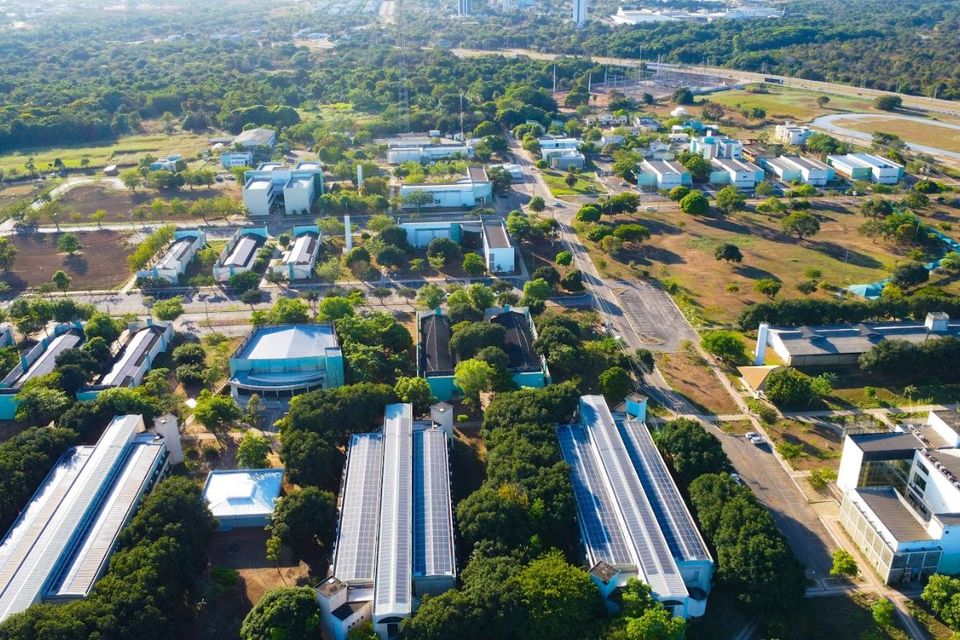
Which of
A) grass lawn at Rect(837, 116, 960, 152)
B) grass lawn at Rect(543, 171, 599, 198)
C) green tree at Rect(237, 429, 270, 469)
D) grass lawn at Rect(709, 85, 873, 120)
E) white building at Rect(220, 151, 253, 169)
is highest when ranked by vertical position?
grass lawn at Rect(709, 85, 873, 120)

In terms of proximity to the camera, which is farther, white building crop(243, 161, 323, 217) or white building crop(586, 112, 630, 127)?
white building crop(586, 112, 630, 127)

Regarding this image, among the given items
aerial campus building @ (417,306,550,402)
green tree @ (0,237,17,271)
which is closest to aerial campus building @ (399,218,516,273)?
aerial campus building @ (417,306,550,402)

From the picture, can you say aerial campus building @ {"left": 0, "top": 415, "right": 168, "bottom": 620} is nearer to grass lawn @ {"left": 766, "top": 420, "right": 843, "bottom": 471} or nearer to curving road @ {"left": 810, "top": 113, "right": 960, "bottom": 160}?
grass lawn @ {"left": 766, "top": 420, "right": 843, "bottom": 471}

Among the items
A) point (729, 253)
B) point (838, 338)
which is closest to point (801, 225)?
point (729, 253)

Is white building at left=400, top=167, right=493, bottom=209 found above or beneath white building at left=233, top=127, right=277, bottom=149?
beneath

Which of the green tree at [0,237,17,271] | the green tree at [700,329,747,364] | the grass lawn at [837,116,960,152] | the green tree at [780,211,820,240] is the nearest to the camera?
the green tree at [700,329,747,364]

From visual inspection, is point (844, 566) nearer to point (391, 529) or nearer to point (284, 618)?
point (391, 529)

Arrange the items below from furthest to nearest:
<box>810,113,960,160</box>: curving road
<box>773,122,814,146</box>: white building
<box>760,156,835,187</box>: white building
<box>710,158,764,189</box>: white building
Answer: <box>773,122,814,146</box>: white building, <box>810,113,960,160</box>: curving road, <box>710,158,764,189</box>: white building, <box>760,156,835,187</box>: white building

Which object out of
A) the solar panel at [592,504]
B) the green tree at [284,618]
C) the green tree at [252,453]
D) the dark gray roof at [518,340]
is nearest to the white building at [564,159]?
the dark gray roof at [518,340]
